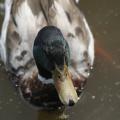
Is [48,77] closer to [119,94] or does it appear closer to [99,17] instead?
[119,94]

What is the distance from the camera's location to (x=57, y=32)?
499 centimetres

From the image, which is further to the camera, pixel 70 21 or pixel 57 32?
pixel 70 21

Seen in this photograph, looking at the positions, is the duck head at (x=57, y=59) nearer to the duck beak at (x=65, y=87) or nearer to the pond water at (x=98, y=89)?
the duck beak at (x=65, y=87)

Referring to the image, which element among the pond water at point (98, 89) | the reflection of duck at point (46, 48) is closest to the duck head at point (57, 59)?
the reflection of duck at point (46, 48)

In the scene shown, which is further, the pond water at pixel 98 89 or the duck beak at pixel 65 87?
the pond water at pixel 98 89

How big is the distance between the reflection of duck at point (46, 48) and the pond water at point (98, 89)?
0.11 metres

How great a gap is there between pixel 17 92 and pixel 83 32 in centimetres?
76

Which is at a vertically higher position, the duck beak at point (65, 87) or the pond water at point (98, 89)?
the duck beak at point (65, 87)

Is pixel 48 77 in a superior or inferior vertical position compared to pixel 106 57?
superior

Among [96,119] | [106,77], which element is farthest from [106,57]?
[96,119]

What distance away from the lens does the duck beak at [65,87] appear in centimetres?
481

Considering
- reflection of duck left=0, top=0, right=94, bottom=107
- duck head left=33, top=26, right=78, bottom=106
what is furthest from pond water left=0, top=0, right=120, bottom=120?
duck head left=33, top=26, right=78, bottom=106

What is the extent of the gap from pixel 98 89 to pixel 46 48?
31.4 inches

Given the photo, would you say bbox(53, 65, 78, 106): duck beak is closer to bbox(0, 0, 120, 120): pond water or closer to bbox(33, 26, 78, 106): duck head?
bbox(33, 26, 78, 106): duck head
